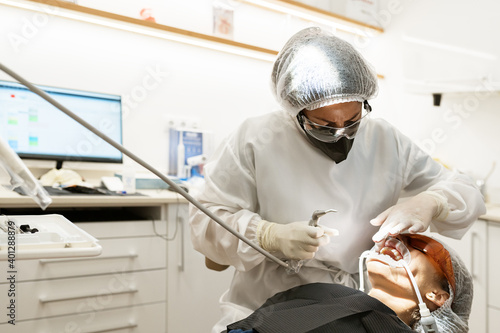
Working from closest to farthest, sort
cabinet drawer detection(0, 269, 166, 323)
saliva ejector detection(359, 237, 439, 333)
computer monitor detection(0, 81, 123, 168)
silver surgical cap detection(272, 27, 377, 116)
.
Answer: silver surgical cap detection(272, 27, 377, 116) → saliva ejector detection(359, 237, 439, 333) → cabinet drawer detection(0, 269, 166, 323) → computer monitor detection(0, 81, 123, 168)

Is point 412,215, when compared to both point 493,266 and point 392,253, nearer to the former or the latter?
point 392,253

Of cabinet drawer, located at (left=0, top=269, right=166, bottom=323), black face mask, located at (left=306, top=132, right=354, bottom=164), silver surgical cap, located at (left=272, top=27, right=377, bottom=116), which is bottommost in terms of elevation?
cabinet drawer, located at (left=0, top=269, right=166, bottom=323)

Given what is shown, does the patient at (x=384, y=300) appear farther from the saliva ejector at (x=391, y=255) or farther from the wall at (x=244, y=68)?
the wall at (x=244, y=68)

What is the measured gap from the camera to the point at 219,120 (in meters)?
2.89

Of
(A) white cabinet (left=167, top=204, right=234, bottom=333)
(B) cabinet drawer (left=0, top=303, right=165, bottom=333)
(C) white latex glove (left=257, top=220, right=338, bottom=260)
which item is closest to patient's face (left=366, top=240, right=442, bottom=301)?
(C) white latex glove (left=257, top=220, right=338, bottom=260)

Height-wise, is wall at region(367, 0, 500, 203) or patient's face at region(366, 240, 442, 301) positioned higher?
wall at region(367, 0, 500, 203)

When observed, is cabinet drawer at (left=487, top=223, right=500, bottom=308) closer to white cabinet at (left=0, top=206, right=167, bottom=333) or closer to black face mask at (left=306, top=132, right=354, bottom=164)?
black face mask at (left=306, top=132, right=354, bottom=164)

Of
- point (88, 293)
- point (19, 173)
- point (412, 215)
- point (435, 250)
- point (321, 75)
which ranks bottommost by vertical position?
point (88, 293)

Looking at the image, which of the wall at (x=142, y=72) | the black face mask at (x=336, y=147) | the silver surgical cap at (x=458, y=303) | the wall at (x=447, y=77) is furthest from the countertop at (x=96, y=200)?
the wall at (x=447, y=77)

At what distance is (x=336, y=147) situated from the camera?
1290 mm

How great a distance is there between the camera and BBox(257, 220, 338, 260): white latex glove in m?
1.08

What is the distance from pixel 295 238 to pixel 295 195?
0.22m

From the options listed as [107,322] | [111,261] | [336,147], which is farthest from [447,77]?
[107,322]

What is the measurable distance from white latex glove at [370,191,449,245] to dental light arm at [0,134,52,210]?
2.75ft
